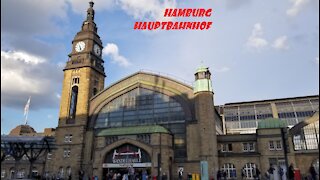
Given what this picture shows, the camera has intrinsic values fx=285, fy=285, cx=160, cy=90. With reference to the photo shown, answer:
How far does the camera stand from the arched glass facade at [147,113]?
→ 156ft

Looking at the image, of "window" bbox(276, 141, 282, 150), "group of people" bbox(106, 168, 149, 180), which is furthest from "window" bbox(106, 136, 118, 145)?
"window" bbox(276, 141, 282, 150)

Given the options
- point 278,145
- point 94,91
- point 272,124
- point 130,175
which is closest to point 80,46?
point 94,91

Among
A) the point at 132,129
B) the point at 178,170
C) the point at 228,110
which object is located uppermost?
the point at 228,110

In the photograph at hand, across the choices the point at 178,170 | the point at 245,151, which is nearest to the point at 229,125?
the point at 245,151

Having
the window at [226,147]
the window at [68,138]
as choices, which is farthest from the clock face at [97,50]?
the window at [226,147]

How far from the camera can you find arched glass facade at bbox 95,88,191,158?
1875 inches

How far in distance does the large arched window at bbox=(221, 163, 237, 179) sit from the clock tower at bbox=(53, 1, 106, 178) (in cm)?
2433

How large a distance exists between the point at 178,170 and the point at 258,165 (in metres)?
12.3

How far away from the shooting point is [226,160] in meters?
45.7

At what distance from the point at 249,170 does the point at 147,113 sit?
63.0ft

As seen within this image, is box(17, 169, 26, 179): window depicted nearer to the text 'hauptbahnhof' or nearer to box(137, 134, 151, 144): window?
the text 'hauptbahnhof'

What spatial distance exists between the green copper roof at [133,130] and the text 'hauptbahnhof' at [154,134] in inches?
7.4

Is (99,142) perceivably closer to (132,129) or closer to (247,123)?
(132,129)

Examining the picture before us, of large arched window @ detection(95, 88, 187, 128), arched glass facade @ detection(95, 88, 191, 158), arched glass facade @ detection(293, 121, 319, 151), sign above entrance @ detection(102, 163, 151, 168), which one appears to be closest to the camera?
arched glass facade @ detection(293, 121, 319, 151)
